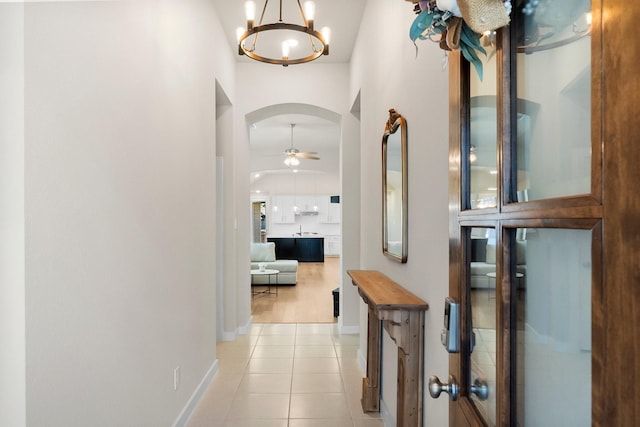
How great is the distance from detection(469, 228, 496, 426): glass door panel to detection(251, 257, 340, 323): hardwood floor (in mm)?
4548

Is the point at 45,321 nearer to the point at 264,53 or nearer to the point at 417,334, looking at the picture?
the point at 417,334

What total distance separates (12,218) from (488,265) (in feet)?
4.18

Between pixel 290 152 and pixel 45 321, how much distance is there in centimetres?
673

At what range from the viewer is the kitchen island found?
1266 cm

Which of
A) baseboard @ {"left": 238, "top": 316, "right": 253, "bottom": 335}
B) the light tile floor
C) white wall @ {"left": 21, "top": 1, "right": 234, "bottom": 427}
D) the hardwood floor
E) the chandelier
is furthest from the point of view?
the hardwood floor

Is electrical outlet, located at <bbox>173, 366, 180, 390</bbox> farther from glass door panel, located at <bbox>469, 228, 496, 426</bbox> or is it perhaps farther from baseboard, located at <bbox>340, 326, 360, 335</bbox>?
baseboard, located at <bbox>340, 326, 360, 335</bbox>

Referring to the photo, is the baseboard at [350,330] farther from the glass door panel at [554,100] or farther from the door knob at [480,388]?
the glass door panel at [554,100]

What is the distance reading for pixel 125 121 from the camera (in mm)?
1729

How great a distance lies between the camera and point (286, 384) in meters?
3.27

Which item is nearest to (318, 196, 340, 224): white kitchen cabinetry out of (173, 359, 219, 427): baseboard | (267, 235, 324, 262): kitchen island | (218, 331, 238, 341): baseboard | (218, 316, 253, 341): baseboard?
(267, 235, 324, 262): kitchen island

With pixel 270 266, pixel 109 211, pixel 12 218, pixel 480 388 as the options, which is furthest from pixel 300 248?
pixel 480 388

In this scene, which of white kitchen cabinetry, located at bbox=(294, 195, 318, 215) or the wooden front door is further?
white kitchen cabinetry, located at bbox=(294, 195, 318, 215)

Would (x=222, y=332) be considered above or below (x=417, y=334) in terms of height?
below

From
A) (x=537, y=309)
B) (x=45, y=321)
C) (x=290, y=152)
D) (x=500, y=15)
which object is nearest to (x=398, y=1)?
(x=500, y=15)
